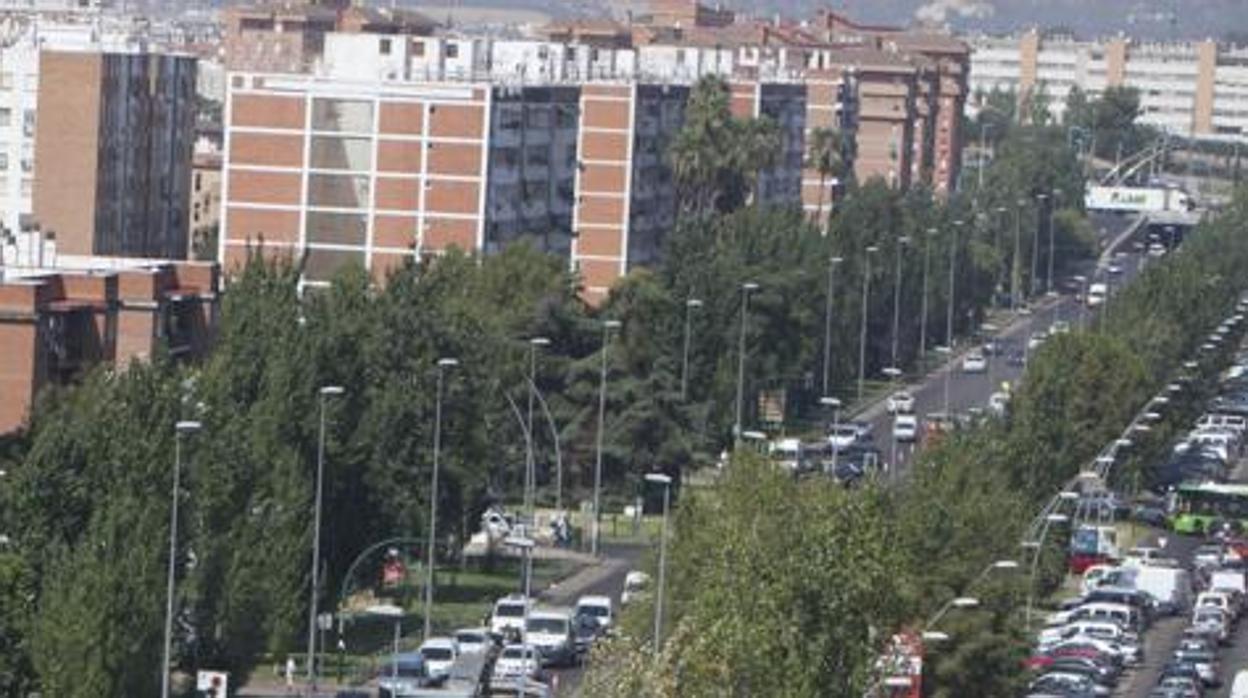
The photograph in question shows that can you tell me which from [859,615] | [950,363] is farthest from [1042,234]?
[859,615]

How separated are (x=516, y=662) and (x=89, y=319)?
664 inches

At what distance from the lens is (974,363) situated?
141 meters

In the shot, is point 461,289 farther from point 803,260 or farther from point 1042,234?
point 1042,234

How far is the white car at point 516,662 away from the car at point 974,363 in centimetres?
6458

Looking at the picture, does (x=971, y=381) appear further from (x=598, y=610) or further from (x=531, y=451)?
(x=598, y=610)

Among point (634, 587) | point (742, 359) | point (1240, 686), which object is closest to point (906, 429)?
point (742, 359)

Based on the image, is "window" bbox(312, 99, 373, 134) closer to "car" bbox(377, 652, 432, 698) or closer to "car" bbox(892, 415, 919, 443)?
"car" bbox(892, 415, 919, 443)

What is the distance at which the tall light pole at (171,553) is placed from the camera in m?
63.6

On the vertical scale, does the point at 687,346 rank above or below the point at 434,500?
above

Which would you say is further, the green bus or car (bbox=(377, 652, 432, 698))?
the green bus

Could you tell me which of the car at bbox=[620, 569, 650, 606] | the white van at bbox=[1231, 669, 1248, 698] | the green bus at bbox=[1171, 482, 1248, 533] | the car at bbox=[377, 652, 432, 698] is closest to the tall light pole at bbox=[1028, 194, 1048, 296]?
the green bus at bbox=[1171, 482, 1248, 533]

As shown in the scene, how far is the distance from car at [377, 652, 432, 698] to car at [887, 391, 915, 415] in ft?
165

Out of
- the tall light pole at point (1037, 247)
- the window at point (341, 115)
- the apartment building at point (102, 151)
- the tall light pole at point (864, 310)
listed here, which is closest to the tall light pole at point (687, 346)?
the window at point (341, 115)

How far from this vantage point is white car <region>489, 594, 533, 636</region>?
259 ft
